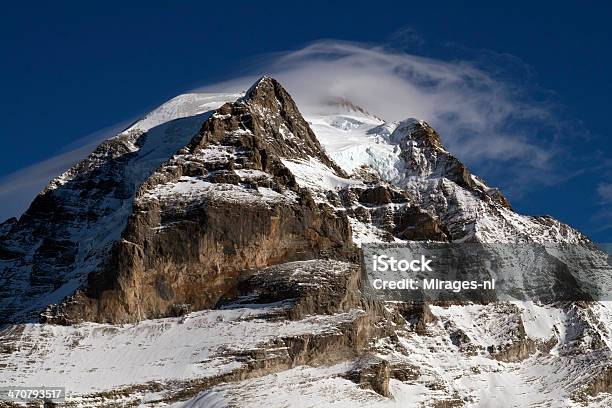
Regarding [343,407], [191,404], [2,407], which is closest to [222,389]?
[191,404]

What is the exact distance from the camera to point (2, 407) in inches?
7864

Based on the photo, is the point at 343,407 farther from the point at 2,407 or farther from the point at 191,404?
the point at 2,407

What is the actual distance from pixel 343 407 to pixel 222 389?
16.7 m

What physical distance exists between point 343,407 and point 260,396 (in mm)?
11063

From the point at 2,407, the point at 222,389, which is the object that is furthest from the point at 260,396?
the point at 2,407

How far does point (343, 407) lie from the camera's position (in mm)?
195875

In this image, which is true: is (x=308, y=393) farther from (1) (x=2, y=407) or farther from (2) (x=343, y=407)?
(1) (x=2, y=407)

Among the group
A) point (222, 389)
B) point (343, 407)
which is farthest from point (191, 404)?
point (343, 407)

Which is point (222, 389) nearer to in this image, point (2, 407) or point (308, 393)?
point (308, 393)

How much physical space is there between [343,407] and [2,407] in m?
45.8

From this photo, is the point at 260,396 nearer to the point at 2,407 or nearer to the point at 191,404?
the point at 191,404

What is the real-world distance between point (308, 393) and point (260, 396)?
687 centimetres

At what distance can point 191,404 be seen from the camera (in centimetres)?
19912

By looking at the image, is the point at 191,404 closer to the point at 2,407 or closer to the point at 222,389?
the point at 222,389
